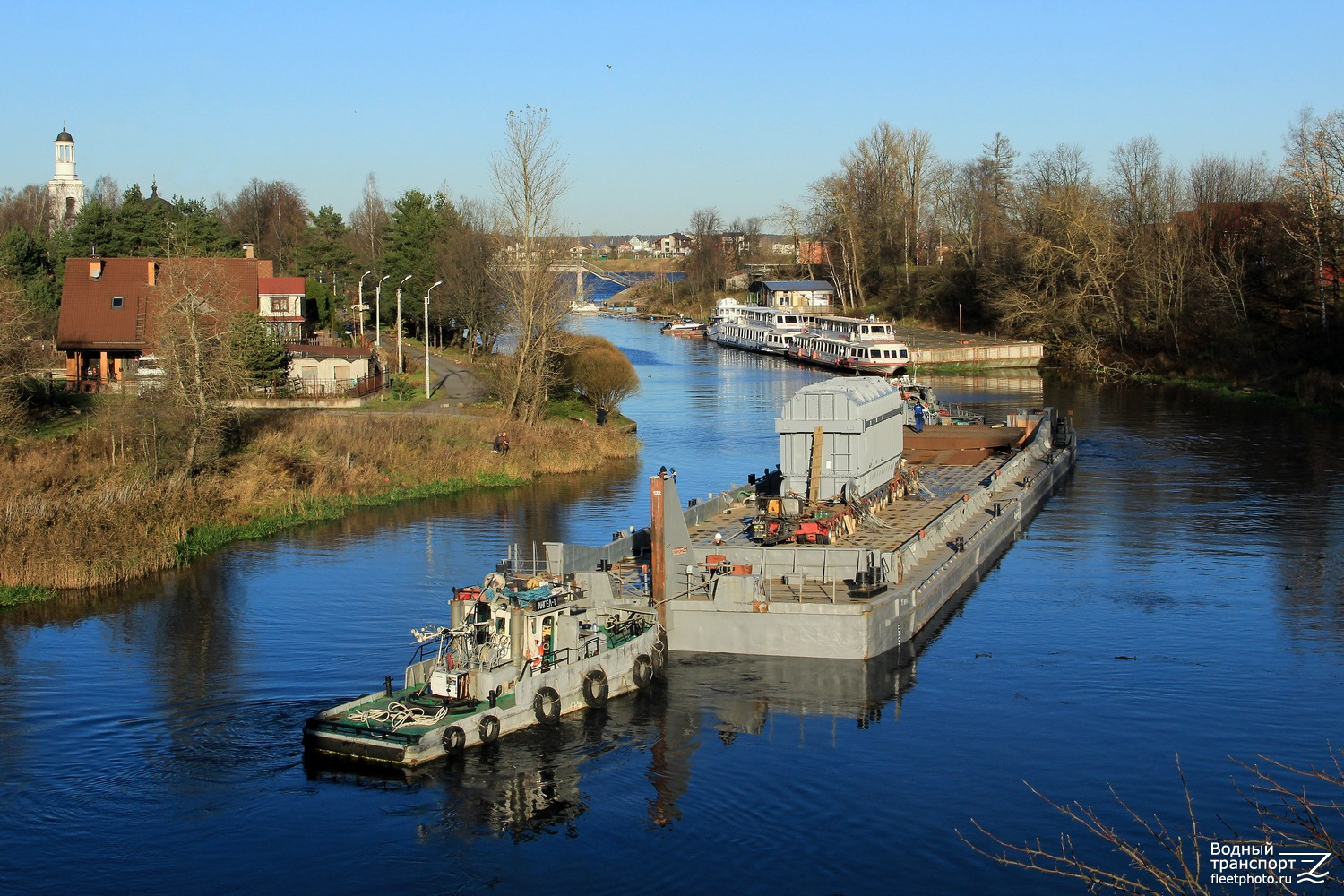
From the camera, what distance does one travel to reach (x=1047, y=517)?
4647cm

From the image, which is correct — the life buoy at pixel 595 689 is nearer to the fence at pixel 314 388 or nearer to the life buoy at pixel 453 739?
the life buoy at pixel 453 739

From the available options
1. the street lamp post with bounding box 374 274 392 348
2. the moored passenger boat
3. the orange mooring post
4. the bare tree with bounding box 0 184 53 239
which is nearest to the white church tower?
the bare tree with bounding box 0 184 53 239

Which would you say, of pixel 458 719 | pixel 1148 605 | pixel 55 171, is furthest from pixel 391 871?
pixel 55 171

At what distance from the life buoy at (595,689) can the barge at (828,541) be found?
317 centimetres

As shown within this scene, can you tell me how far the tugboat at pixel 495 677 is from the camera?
2238 cm

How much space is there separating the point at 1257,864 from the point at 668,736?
1006cm

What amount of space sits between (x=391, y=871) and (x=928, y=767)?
358 inches

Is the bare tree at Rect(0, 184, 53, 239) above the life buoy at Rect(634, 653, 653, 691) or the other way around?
above

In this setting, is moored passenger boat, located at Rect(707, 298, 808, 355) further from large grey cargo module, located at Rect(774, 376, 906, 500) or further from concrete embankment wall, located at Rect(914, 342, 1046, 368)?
large grey cargo module, located at Rect(774, 376, 906, 500)

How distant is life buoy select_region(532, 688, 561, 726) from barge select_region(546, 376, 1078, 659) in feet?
14.8

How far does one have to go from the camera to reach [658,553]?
28.1 metres

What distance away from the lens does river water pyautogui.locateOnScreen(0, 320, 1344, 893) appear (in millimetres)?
19531

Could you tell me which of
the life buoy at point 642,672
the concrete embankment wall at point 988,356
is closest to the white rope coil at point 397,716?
the life buoy at point 642,672

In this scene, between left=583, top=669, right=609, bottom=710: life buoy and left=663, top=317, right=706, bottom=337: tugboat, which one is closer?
left=583, top=669, right=609, bottom=710: life buoy
